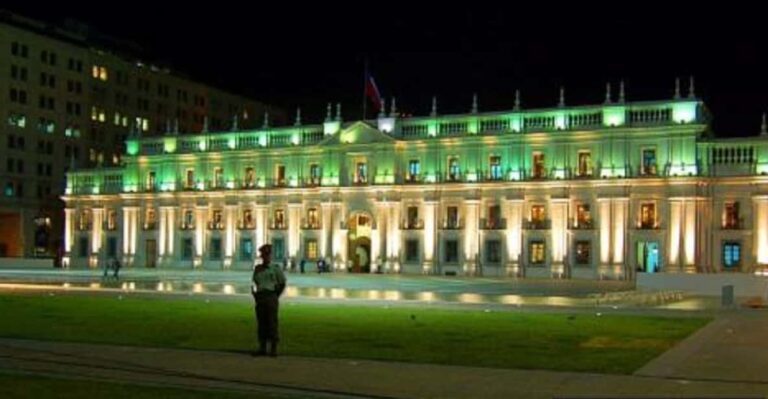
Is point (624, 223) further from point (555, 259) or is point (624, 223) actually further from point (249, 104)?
point (249, 104)

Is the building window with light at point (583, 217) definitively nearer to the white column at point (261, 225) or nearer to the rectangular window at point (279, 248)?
the rectangular window at point (279, 248)

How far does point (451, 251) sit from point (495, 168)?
26.0 feet

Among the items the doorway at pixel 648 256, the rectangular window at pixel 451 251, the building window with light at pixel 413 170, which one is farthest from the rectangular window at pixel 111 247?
the doorway at pixel 648 256

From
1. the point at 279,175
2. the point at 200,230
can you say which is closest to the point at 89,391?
the point at 279,175

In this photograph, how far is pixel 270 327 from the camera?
17.8 metres

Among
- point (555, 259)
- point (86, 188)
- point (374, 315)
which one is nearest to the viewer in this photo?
point (374, 315)

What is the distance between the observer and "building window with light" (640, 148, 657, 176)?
74175mm

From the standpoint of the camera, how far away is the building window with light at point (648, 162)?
243 ft

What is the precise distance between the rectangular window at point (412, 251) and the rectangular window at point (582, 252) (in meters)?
13.9

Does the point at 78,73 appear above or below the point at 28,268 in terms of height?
above

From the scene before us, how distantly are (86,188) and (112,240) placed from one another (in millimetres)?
6685

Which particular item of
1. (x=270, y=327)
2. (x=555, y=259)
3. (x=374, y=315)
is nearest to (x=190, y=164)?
(x=555, y=259)

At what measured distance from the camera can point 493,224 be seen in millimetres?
80125

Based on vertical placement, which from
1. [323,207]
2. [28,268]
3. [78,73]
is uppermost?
[78,73]
